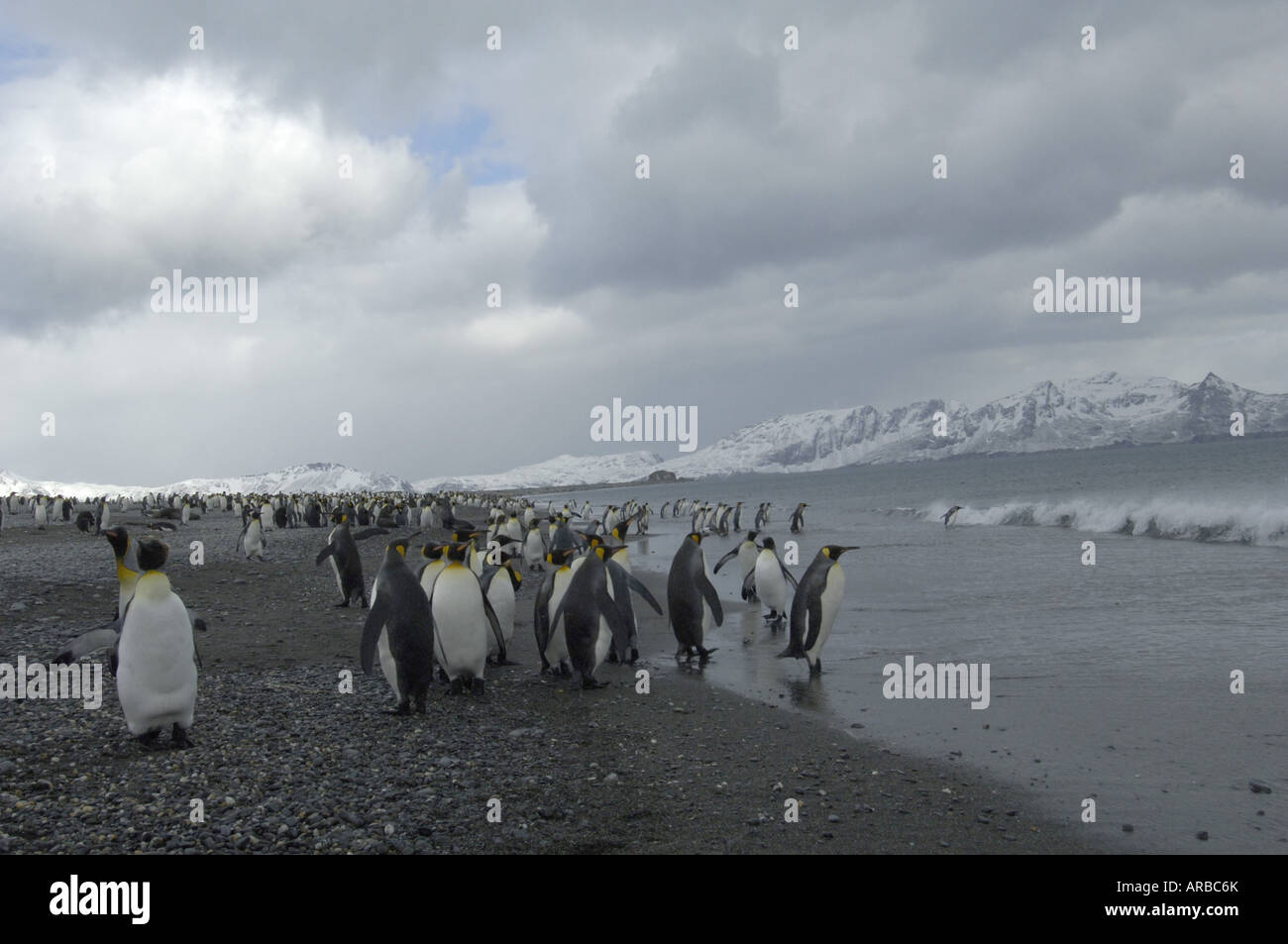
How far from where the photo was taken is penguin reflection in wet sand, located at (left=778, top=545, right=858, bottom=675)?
8016 millimetres

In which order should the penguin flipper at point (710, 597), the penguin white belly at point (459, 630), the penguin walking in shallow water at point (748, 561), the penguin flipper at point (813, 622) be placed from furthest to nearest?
the penguin walking in shallow water at point (748, 561)
the penguin flipper at point (710, 597)
the penguin flipper at point (813, 622)
the penguin white belly at point (459, 630)

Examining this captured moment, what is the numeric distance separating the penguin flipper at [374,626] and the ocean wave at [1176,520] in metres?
19.6

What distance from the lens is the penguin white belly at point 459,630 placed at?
6.82 meters

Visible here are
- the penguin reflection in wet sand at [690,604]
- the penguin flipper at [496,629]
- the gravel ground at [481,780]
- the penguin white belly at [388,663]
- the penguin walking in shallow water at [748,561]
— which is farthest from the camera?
the penguin walking in shallow water at [748,561]

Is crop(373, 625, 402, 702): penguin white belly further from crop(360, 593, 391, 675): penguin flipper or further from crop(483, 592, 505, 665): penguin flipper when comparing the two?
crop(483, 592, 505, 665): penguin flipper

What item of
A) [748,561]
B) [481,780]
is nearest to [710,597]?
[481,780]

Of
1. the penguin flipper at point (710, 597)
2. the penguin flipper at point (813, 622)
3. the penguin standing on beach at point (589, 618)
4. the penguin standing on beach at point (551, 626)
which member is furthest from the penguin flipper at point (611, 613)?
the penguin flipper at point (813, 622)

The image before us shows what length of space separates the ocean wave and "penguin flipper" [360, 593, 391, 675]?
64.3ft

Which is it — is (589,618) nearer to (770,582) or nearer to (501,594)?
(501,594)

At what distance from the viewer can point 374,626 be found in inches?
243

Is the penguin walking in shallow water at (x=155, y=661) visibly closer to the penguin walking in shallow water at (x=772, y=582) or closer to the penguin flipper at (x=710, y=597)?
the penguin flipper at (x=710, y=597)

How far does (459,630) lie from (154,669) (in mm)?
2440
